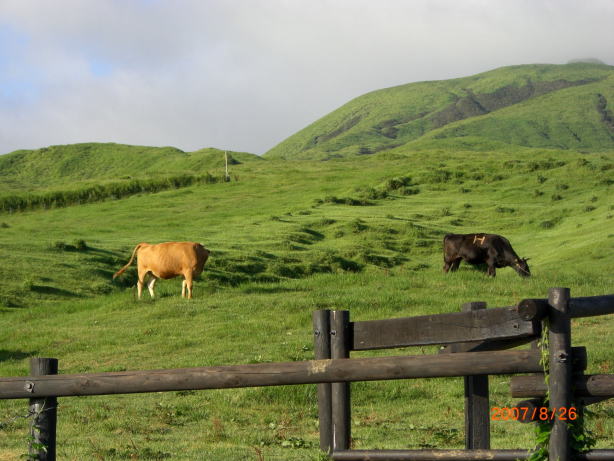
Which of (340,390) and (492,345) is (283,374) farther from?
(492,345)

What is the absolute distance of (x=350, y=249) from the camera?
39969 mm

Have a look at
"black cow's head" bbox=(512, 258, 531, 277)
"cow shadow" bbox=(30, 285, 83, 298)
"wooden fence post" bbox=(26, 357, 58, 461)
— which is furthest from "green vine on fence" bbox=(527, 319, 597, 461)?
"cow shadow" bbox=(30, 285, 83, 298)

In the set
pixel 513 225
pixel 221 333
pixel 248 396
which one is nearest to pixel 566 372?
pixel 248 396

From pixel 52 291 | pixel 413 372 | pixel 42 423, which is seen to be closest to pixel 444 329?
pixel 413 372

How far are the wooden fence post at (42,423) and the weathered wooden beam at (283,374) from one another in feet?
0.52

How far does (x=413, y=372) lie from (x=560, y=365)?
3.87 ft

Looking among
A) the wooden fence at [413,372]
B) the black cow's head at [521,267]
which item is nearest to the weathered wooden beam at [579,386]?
the wooden fence at [413,372]

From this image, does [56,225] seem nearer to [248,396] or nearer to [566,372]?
[248,396]

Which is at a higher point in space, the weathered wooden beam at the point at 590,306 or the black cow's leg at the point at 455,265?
the black cow's leg at the point at 455,265

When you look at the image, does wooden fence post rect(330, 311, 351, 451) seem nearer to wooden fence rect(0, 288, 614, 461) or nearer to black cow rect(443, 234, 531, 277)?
wooden fence rect(0, 288, 614, 461)

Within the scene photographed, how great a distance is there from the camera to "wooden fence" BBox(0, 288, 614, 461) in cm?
647

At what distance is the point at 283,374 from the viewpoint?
6.97 m

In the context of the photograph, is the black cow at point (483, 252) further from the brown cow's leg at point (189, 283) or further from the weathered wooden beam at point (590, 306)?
the weathered wooden beam at point (590, 306)

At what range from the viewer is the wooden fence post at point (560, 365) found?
6422mm
